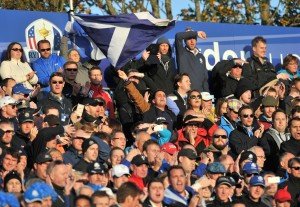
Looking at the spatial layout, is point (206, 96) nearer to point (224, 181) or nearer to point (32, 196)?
point (224, 181)

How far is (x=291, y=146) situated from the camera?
26125 millimetres

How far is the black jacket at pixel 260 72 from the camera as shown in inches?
1161

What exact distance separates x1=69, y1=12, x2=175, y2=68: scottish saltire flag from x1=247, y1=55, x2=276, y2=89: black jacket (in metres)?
1.94

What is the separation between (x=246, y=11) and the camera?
3872 cm

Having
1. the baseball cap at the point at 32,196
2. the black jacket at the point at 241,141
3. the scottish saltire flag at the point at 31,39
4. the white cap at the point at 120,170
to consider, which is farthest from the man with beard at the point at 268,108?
the baseball cap at the point at 32,196

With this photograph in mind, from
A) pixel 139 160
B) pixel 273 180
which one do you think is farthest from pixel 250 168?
→ pixel 139 160

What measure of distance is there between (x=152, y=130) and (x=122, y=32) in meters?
3.24

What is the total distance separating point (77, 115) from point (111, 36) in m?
3.09

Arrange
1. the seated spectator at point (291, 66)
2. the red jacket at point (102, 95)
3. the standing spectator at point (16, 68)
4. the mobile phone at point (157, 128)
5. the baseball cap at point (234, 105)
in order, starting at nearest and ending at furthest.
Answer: the mobile phone at point (157, 128), the standing spectator at point (16, 68), the red jacket at point (102, 95), the baseball cap at point (234, 105), the seated spectator at point (291, 66)

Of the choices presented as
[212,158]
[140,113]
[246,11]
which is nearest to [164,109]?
[140,113]

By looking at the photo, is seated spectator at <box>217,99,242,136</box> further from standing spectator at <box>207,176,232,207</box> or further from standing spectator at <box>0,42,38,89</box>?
standing spectator at <box>207,176,232,207</box>

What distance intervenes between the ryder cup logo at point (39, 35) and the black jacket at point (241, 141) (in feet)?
11.4

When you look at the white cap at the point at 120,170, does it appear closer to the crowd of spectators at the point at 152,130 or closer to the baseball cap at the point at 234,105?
the crowd of spectators at the point at 152,130

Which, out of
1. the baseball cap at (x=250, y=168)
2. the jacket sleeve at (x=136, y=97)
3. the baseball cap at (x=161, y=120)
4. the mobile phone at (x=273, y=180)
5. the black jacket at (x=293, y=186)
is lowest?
the black jacket at (x=293, y=186)
